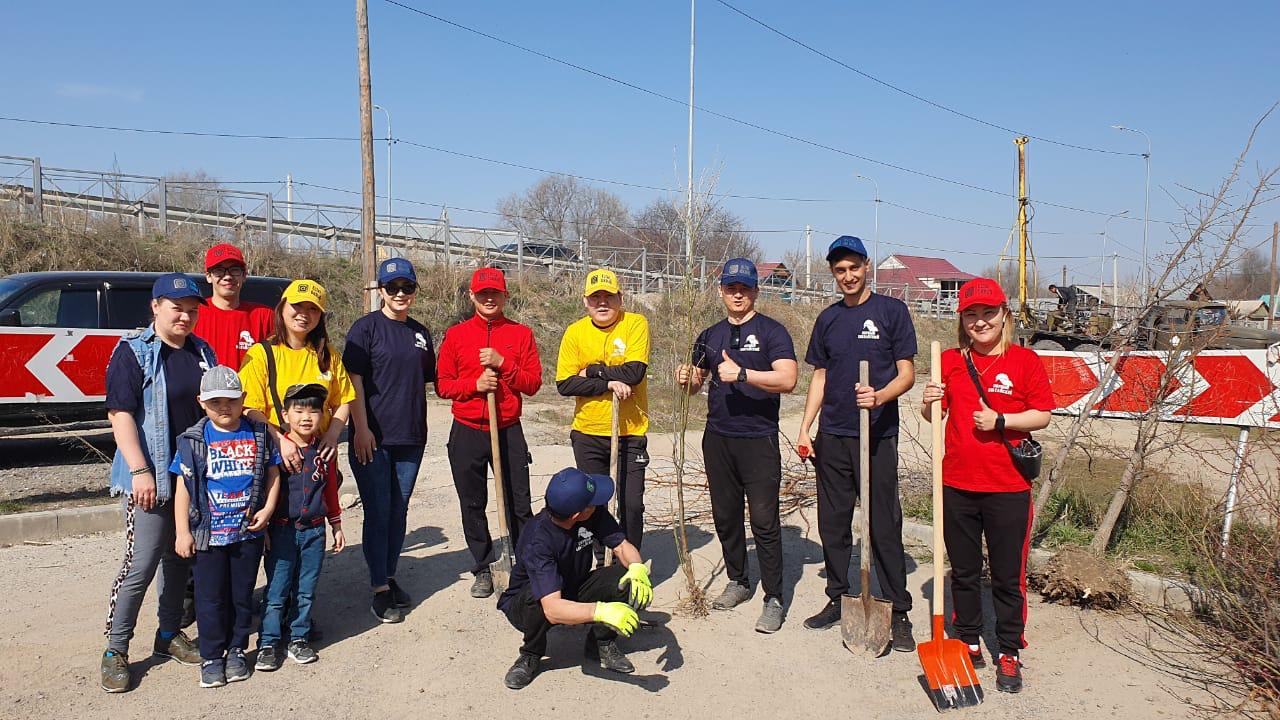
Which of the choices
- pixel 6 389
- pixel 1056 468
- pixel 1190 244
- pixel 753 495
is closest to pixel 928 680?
pixel 753 495

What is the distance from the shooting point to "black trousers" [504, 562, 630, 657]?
4.00 metres

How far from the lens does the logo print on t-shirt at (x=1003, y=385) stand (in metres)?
3.97

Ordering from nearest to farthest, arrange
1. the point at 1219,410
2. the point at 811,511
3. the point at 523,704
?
1. the point at 523,704
2. the point at 1219,410
3. the point at 811,511

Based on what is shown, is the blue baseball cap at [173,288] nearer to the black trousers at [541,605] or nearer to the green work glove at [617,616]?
the black trousers at [541,605]

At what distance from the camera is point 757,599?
5.16m

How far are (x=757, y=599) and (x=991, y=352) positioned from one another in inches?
81.2

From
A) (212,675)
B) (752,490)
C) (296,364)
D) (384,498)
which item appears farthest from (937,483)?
(212,675)

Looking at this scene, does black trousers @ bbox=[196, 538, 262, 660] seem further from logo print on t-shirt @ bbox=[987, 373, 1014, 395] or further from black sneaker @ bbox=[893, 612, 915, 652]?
Result: logo print on t-shirt @ bbox=[987, 373, 1014, 395]

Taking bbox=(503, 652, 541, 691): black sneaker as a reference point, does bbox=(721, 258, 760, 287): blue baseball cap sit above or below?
above

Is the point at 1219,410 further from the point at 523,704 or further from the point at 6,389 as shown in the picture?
the point at 6,389

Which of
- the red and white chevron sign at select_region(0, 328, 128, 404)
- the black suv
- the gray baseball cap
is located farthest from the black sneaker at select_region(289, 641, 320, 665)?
the black suv

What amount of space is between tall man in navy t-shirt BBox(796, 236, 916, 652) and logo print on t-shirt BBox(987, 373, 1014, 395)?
445 mm

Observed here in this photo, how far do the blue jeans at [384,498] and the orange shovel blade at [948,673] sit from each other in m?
2.79

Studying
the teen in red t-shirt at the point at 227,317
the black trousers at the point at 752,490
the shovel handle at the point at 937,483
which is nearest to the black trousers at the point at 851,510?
the black trousers at the point at 752,490
